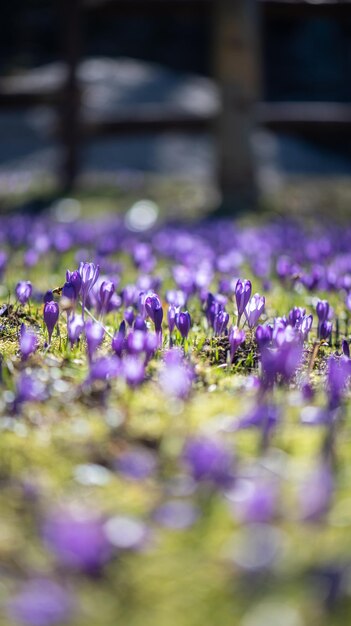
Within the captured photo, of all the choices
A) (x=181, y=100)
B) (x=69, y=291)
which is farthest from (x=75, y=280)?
(x=181, y=100)

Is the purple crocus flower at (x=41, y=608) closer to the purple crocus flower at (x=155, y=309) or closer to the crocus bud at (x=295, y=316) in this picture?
the purple crocus flower at (x=155, y=309)

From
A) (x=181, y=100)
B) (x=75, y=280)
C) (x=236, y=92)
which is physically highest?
(x=181, y=100)

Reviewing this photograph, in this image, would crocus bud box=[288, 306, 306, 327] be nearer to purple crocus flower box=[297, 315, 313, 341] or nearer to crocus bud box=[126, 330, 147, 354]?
purple crocus flower box=[297, 315, 313, 341]

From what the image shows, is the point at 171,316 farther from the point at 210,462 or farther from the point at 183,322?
the point at 210,462

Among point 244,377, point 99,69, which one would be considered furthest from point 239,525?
point 99,69

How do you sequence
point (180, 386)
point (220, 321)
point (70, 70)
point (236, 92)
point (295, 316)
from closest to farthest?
point (180, 386) → point (295, 316) → point (220, 321) → point (236, 92) → point (70, 70)

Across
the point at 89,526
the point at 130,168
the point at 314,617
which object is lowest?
the point at 314,617

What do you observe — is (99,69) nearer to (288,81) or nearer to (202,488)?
(288,81)
